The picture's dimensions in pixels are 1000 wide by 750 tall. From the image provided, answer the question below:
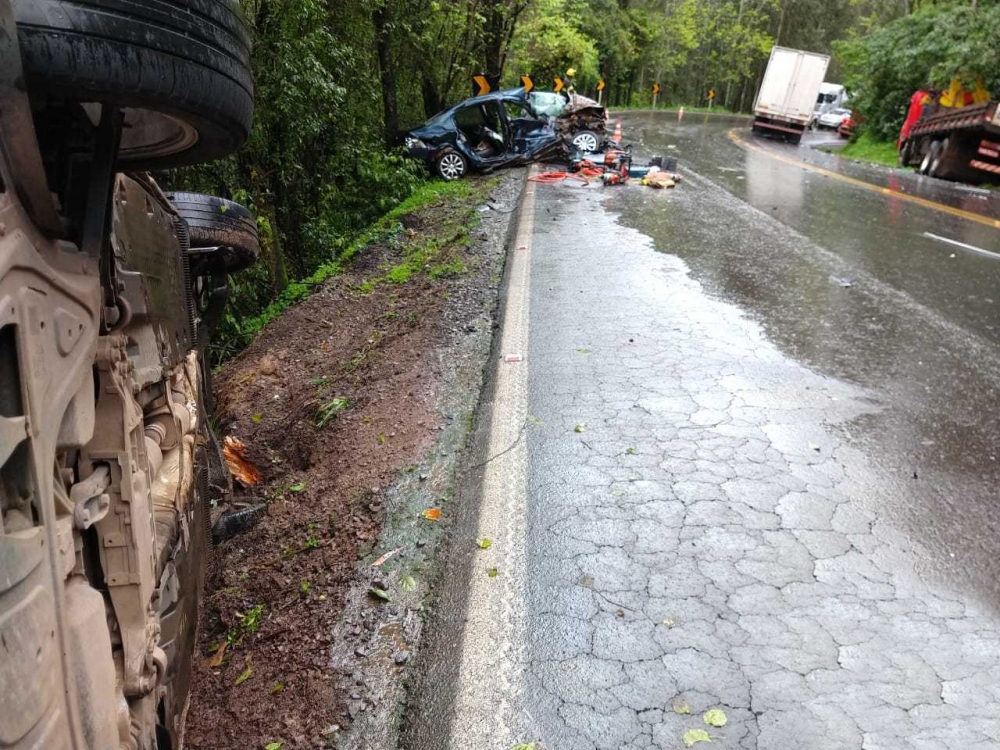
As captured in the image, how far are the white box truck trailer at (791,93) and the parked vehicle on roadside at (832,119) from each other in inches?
369

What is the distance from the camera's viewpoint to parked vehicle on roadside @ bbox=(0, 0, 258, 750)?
130 cm

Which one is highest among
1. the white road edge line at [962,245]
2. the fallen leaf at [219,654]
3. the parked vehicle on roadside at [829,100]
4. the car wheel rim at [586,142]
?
the parked vehicle on roadside at [829,100]

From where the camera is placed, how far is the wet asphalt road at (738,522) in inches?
98.3

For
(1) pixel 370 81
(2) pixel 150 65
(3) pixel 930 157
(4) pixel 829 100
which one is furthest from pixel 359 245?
(4) pixel 829 100

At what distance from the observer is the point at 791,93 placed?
29.6 meters

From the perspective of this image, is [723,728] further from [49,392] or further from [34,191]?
[34,191]

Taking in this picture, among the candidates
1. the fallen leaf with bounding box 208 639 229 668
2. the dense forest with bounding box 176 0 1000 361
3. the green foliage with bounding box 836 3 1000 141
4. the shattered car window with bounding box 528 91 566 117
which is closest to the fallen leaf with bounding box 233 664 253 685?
the fallen leaf with bounding box 208 639 229 668

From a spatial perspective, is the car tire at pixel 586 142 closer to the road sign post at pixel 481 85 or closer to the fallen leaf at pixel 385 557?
the road sign post at pixel 481 85

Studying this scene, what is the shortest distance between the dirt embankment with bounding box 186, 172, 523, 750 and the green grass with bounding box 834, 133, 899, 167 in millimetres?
21279

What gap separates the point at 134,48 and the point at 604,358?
4309 mm

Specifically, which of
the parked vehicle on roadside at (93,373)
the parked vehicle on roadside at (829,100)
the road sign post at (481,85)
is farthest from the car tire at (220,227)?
the parked vehicle on roadside at (829,100)

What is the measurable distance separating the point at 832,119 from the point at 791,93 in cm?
1078

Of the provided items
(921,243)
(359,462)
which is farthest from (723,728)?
(921,243)

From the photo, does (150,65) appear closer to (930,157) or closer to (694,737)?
(694,737)
